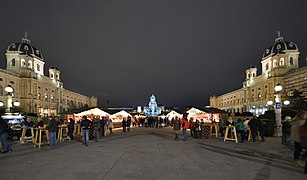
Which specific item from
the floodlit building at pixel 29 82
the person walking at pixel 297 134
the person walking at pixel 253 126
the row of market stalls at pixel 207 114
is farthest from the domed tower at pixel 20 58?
the person walking at pixel 297 134

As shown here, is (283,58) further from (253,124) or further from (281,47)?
(253,124)

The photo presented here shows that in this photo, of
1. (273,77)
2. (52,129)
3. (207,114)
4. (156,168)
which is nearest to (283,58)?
(273,77)

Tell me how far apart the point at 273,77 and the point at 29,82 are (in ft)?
243

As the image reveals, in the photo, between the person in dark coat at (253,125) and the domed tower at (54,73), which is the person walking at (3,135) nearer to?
the person in dark coat at (253,125)

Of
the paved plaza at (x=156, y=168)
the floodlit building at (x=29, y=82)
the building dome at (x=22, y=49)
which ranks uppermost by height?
the building dome at (x=22, y=49)

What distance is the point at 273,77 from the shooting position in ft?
230

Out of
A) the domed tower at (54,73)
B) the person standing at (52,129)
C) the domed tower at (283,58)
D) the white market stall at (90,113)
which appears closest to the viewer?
the person standing at (52,129)

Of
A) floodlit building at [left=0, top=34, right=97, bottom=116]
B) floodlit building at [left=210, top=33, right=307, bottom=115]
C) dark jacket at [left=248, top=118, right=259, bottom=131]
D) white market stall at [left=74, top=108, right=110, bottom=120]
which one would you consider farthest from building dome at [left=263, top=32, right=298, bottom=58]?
floodlit building at [left=0, top=34, right=97, bottom=116]

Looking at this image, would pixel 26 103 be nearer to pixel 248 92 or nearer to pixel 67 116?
pixel 67 116

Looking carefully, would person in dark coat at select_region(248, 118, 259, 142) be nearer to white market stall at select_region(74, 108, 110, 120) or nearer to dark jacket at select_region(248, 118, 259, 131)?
dark jacket at select_region(248, 118, 259, 131)

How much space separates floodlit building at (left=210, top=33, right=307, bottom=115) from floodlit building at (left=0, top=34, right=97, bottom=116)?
7025 cm

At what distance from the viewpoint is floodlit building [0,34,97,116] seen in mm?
64062

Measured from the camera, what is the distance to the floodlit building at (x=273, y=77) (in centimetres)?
6111

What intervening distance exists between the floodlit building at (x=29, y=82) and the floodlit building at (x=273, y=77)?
70253mm
